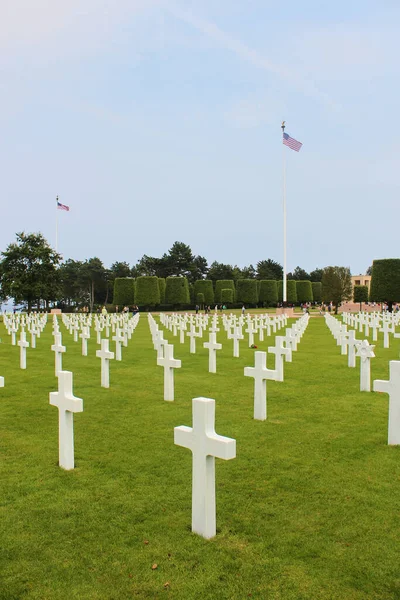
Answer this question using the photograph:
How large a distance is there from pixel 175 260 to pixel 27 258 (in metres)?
35.3

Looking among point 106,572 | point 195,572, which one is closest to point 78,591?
point 106,572

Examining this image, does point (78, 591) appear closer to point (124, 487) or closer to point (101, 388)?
point (124, 487)

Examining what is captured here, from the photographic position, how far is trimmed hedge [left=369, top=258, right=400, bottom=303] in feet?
156

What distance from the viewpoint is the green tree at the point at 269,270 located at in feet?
315

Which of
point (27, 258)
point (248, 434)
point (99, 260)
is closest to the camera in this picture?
point (248, 434)

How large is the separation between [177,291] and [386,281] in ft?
83.8

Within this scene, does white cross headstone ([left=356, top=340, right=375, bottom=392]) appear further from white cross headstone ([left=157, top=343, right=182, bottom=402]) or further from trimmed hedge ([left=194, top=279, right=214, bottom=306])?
trimmed hedge ([left=194, top=279, right=214, bottom=306])

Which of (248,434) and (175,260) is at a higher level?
(175,260)

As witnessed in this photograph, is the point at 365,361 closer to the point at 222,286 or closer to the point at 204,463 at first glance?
the point at 204,463

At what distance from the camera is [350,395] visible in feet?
27.5

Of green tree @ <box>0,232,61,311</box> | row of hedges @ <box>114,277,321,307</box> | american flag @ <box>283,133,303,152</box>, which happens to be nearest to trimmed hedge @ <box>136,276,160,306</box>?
row of hedges @ <box>114,277,321,307</box>

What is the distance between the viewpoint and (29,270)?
164 ft

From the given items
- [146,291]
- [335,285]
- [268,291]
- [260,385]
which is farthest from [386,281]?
[260,385]

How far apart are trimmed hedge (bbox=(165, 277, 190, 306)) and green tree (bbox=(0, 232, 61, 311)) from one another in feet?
53.2
